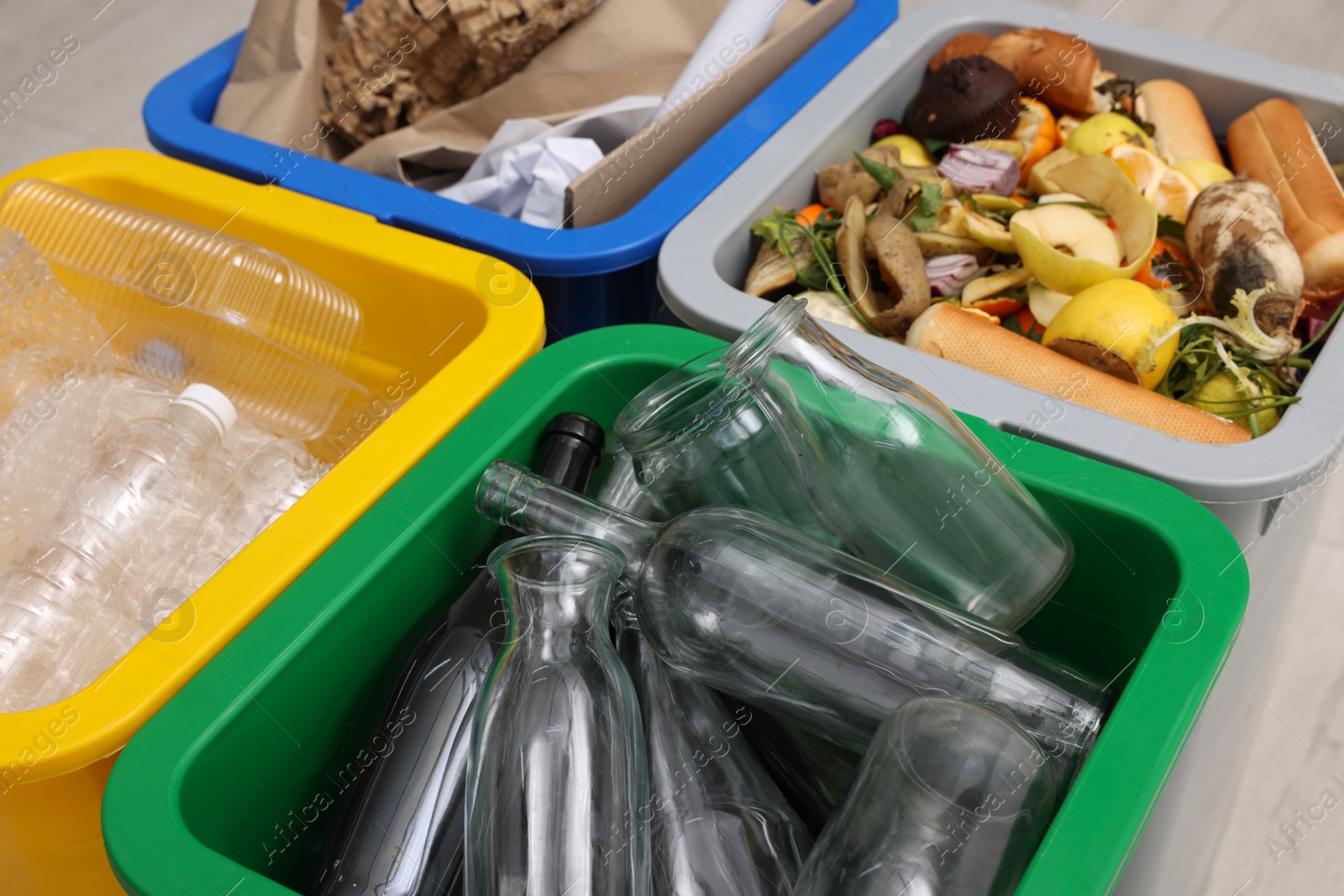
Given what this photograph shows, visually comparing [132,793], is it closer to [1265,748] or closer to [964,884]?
[964,884]

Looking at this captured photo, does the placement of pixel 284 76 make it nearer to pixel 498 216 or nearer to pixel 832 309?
pixel 498 216

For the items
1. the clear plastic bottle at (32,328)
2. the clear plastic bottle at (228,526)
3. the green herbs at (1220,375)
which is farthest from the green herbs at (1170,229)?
the clear plastic bottle at (32,328)

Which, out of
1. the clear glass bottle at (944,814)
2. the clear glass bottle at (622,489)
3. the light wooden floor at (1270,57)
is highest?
the clear glass bottle at (944,814)

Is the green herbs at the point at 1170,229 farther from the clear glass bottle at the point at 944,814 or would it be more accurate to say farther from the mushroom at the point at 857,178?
the clear glass bottle at the point at 944,814

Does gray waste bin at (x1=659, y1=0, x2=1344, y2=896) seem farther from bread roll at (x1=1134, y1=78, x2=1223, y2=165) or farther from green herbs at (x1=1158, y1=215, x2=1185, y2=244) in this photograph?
green herbs at (x1=1158, y1=215, x2=1185, y2=244)

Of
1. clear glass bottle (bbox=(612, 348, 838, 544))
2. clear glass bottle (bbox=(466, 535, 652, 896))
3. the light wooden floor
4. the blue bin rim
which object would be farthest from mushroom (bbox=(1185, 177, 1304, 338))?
clear glass bottle (bbox=(466, 535, 652, 896))

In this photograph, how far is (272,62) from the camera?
991 millimetres

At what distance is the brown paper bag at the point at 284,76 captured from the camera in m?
0.96

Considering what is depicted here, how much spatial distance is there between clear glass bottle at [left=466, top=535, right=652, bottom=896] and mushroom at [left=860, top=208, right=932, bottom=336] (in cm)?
41

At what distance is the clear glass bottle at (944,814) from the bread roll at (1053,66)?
76 cm

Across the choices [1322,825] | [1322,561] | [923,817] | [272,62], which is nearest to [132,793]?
[923,817]

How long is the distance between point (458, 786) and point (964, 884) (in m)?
0.24

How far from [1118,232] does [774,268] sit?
28 cm

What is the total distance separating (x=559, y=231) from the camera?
80 cm
